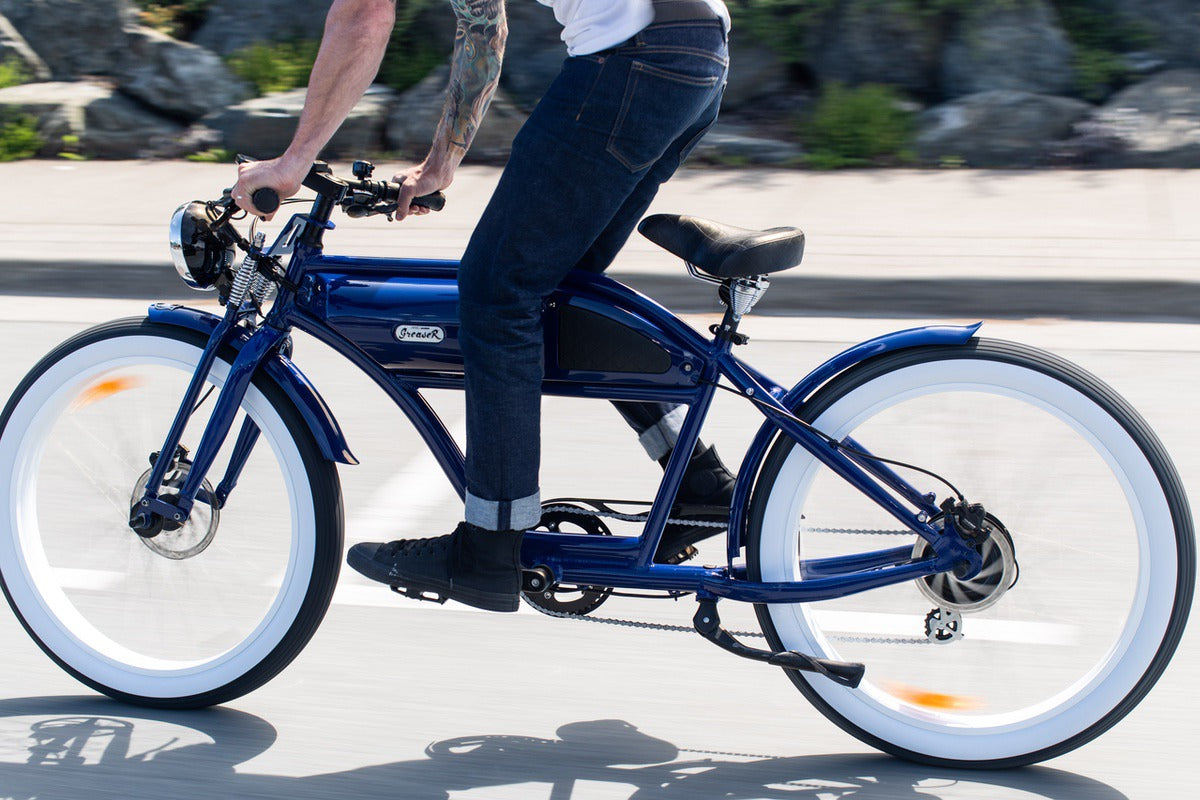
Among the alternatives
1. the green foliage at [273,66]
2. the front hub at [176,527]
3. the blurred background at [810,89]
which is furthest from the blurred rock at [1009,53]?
the front hub at [176,527]

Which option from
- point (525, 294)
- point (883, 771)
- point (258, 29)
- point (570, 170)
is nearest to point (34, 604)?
point (525, 294)

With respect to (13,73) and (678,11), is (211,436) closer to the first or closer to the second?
(678,11)

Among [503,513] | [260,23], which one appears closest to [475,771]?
[503,513]

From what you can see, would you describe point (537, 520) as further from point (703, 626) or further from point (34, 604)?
point (34, 604)

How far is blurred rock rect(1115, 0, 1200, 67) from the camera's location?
9.54 metres

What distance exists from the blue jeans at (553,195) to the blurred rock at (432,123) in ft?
20.4

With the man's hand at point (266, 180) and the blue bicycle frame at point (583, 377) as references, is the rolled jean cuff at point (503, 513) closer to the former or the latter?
the blue bicycle frame at point (583, 377)

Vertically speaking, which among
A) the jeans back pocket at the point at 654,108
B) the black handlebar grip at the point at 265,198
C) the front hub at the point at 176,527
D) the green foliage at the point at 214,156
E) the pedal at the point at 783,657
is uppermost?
the green foliage at the point at 214,156

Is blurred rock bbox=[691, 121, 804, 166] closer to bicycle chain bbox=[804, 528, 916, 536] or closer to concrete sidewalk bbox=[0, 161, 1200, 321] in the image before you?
concrete sidewalk bbox=[0, 161, 1200, 321]

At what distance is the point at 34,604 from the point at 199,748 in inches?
20.6

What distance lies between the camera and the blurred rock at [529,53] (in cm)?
Result: 968

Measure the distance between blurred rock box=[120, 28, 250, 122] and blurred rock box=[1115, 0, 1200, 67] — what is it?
19.2 ft

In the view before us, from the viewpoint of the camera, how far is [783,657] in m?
2.93

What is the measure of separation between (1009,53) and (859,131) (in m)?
1.31
